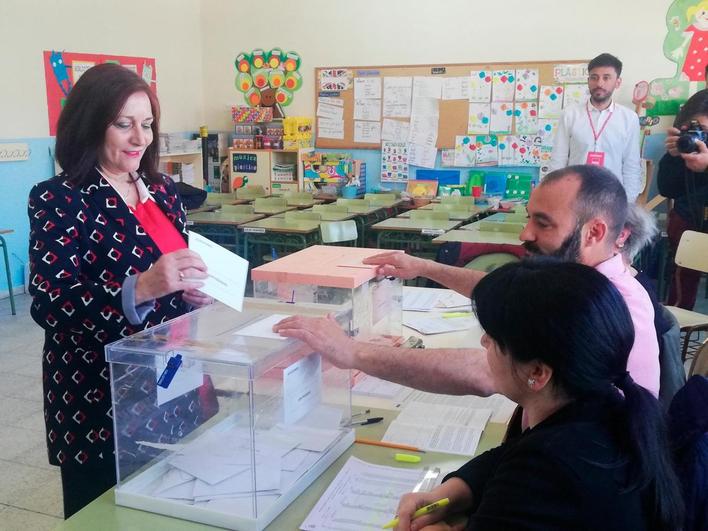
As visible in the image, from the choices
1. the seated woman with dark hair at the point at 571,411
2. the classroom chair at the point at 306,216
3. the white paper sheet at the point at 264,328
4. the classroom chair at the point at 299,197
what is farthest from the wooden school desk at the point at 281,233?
the seated woman with dark hair at the point at 571,411

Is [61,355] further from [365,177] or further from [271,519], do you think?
[365,177]

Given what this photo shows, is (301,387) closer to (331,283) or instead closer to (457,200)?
(331,283)

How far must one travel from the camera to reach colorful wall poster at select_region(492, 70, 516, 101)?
7176 millimetres

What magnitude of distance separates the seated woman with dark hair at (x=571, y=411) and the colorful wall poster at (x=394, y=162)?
6791 mm

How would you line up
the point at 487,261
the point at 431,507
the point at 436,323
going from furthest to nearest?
the point at 487,261, the point at 436,323, the point at 431,507

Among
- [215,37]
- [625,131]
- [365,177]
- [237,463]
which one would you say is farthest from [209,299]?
[215,37]

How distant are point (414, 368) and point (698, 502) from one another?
1.96 ft

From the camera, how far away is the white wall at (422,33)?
677 cm

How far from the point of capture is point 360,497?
1303mm

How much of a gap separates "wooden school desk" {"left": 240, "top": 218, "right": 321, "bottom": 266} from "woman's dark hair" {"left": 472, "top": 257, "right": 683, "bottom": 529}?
14.2ft

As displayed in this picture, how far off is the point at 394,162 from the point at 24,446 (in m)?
5.31

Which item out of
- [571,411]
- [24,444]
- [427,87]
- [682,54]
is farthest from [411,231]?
[571,411]

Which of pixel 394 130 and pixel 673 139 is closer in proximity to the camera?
pixel 673 139

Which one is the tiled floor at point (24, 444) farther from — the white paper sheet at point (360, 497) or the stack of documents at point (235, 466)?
the white paper sheet at point (360, 497)
